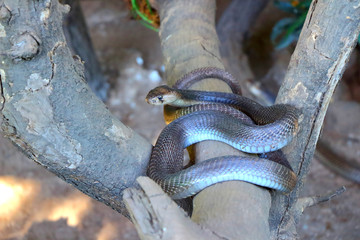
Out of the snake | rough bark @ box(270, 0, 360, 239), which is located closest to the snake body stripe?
the snake

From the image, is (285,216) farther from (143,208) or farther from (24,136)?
(24,136)

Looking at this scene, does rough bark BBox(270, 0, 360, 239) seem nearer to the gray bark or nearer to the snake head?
the snake head

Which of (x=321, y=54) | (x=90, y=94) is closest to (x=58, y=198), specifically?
(x=90, y=94)

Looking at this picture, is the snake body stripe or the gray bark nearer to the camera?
the snake body stripe

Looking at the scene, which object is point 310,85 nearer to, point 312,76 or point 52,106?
point 312,76

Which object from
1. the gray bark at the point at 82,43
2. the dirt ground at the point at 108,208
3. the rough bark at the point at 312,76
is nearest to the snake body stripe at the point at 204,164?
the rough bark at the point at 312,76
